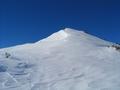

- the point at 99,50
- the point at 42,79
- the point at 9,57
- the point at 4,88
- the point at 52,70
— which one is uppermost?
the point at 99,50

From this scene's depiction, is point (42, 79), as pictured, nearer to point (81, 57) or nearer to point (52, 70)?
point (52, 70)

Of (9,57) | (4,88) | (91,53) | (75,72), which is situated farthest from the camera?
(91,53)

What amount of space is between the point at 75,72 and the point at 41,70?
1.56m

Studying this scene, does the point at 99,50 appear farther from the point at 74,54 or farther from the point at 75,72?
the point at 75,72

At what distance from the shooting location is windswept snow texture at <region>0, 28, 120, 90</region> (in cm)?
1075

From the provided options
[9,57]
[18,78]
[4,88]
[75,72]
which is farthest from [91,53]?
[4,88]

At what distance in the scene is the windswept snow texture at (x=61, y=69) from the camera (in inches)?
423

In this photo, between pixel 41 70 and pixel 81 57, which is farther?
pixel 81 57

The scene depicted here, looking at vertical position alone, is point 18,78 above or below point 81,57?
below

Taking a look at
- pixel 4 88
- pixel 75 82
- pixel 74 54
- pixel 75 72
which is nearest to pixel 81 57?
pixel 74 54

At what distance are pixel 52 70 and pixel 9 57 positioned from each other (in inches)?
101

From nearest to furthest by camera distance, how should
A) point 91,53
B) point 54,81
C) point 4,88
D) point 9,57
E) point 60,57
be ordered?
point 4,88 < point 54,81 < point 9,57 < point 60,57 < point 91,53

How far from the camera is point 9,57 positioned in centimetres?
1384

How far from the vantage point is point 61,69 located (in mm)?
12844
